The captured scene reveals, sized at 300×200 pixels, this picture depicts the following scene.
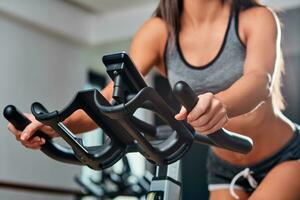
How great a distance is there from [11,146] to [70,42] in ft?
3.73

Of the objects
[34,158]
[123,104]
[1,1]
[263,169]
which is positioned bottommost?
[34,158]

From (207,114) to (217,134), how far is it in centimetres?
12

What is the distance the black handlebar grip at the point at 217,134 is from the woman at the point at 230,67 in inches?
9.3

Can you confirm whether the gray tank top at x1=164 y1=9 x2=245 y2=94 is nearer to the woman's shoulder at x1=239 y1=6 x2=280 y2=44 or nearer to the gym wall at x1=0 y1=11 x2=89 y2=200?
the woman's shoulder at x1=239 y1=6 x2=280 y2=44

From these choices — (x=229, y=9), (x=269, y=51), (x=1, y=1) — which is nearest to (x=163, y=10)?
(x=229, y=9)

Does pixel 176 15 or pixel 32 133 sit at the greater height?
pixel 176 15

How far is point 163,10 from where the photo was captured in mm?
1680

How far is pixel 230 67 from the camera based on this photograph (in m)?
1.52

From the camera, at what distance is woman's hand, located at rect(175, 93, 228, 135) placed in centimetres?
93

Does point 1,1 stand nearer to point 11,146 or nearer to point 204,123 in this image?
point 11,146

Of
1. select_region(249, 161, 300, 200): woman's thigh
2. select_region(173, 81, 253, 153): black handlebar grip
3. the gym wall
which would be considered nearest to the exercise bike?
select_region(173, 81, 253, 153): black handlebar grip

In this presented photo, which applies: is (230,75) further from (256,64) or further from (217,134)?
(217,134)

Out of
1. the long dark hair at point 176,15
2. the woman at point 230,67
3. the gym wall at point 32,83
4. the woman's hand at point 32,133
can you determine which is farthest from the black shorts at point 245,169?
the gym wall at point 32,83

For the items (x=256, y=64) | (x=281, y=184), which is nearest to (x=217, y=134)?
(x=256, y=64)
